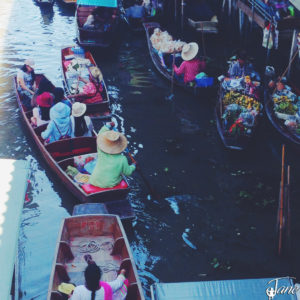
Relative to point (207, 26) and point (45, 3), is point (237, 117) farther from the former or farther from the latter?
point (45, 3)

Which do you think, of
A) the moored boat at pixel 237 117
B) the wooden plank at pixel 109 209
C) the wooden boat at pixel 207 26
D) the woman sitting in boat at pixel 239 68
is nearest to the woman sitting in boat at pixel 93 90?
the moored boat at pixel 237 117

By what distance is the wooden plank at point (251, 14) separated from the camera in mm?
13254

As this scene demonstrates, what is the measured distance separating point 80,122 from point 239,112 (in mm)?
4011

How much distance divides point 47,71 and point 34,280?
915 centimetres

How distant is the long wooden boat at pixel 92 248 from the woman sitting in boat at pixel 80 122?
9.71 feet

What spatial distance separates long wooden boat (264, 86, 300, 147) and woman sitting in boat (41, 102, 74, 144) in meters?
5.06

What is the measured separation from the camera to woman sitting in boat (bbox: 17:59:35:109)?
10852 mm

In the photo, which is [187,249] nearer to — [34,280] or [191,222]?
[191,222]

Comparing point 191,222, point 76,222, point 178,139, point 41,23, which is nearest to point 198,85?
point 178,139

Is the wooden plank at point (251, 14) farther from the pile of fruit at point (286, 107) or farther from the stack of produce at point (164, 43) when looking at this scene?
the pile of fruit at point (286, 107)

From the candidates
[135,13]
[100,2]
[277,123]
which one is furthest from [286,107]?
[135,13]

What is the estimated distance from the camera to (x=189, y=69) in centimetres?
1223

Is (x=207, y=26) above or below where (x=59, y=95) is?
below

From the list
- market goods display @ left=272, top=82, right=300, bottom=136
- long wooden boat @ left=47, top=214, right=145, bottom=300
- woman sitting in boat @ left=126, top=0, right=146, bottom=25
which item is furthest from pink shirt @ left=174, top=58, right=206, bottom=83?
long wooden boat @ left=47, top=214, right=145, bottom=300
